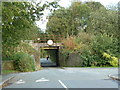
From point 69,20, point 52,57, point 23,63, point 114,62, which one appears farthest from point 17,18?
point 52,57

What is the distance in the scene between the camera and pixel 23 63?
31172mm

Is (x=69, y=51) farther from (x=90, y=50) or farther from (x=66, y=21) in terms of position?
(x=66, y=21)

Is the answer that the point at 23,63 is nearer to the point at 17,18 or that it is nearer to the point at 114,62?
the point at 17,18

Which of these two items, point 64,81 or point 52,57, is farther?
point 52,57

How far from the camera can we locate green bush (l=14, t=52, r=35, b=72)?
31.0m

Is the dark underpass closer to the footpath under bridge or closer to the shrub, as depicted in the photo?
the footpath under bridge

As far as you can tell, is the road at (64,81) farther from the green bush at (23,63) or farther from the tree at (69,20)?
the tree at (69,20)

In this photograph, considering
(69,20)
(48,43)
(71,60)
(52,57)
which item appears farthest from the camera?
(52,57)

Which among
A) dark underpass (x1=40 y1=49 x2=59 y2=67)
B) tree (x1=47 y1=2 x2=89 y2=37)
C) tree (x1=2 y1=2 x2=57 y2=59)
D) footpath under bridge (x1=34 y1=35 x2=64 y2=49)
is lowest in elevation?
dark underpass (x1=40 y1=49 x2=59 y2=67)

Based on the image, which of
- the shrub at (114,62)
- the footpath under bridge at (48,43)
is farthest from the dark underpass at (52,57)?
the shrub at (114,62)

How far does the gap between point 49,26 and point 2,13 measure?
40357 mm

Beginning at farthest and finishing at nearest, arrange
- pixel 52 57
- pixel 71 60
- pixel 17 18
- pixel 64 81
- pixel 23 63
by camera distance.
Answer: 1. pixel 52 57
2. pixel 71 60
3. pixel 23 63
4. pixel 17 18
5. pixel 64 81

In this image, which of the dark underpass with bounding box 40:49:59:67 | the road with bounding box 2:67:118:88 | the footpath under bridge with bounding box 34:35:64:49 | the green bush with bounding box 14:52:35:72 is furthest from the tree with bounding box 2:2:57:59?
the dark underpass with bounding box 40:49:59:67

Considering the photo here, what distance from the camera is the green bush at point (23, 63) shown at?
3100cm
